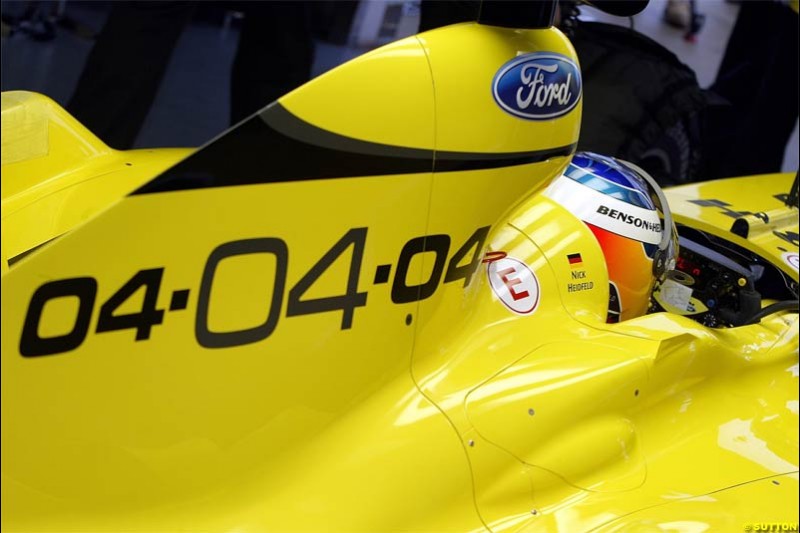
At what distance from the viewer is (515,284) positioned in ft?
6.43

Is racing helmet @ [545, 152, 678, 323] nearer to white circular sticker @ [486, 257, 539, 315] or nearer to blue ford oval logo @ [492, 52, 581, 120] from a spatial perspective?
white circular sticker @ [486, 257, 539, 315]

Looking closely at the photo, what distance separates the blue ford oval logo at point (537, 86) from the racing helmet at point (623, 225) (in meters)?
0.47

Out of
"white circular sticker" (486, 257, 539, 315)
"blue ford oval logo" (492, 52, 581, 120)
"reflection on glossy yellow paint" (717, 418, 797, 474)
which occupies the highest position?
"blue ford oval logo" (492, 52, 581, 120)

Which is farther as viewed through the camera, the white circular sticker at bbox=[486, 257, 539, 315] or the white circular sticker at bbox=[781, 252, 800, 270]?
the white circular sticker at bbox=[781, 252, 800, 270]

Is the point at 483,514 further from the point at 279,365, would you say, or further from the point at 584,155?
the point at 584,155

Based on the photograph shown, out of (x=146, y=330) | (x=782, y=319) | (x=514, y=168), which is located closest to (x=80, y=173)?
(x=146, y=330)

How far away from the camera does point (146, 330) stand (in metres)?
1.35

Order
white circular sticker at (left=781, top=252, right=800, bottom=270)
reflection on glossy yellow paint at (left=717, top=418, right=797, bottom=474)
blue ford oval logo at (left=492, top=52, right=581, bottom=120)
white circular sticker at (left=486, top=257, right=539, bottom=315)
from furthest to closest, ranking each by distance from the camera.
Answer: white circular sticker at (left=781, top=252, right=800, bottom=270)
reflection on glossy yellow paint at (left=717, top=418, right=797, bottom=474)
white circular sticker at (left=486, top=257, right=539, bottom=315)
blue ford oval logo at (left=492, top=52, right=581, bottom=120)

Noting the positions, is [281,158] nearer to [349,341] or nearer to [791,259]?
[349,341]

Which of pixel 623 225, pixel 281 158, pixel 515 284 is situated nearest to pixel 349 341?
pixel 281 158

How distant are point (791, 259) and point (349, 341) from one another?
165cm

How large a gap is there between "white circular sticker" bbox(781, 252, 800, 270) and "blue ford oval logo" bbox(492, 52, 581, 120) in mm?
1259

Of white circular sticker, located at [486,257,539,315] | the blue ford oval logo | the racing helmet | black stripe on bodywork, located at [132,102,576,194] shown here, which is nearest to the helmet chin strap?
the racing helmet

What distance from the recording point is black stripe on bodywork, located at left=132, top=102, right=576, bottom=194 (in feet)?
4.32
